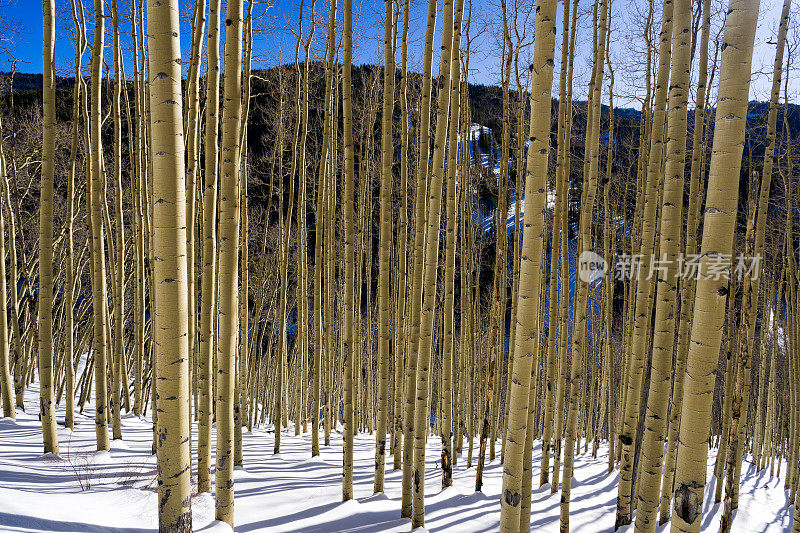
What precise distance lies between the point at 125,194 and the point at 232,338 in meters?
7.95

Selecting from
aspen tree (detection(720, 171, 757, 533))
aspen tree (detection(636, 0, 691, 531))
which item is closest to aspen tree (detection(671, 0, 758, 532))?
aspen tree (detection(636, 0, 691, 531))

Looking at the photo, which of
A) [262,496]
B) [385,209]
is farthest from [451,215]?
[262,496]

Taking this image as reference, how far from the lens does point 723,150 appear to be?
4.21ft

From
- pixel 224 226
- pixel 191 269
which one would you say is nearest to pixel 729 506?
pixel 224 226

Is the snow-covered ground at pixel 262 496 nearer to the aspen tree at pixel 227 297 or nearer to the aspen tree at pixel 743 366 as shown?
the aspen tree at pixel 227 297

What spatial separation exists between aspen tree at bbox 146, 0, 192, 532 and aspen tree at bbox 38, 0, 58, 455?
2.36 m

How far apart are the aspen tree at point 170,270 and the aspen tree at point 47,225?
7.74 feet

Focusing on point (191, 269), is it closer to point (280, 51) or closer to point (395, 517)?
point (395, 517)

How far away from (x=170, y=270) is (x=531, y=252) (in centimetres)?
125

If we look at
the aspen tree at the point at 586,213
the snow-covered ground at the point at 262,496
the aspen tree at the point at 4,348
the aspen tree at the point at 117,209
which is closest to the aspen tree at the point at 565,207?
the aspen tree at the point at 586,213

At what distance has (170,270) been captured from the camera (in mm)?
1510

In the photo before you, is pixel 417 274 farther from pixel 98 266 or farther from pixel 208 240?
pixel 98 266

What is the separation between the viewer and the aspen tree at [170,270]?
144 centimetres

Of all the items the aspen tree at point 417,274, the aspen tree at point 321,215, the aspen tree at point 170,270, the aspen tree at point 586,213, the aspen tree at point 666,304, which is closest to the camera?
the aspen tree at point 170,270
